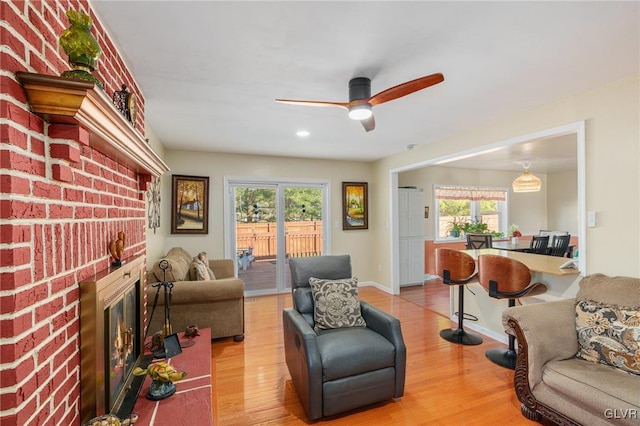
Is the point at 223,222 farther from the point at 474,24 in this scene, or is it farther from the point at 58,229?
the point at 474,24

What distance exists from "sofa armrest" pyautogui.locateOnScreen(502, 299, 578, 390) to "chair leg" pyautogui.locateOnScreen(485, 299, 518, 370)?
0.79 m

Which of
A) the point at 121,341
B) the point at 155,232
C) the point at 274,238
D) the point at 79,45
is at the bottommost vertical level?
the point at 121,341

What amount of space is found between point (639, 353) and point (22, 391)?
2.82 m

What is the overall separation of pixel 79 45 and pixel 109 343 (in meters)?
1.23

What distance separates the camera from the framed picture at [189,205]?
459cm

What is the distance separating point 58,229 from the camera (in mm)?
1073

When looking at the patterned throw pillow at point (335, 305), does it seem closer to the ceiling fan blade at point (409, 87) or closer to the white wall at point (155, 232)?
the ceiling fan blade at point (409, 87)

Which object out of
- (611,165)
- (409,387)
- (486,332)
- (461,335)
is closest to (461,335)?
(461,335)

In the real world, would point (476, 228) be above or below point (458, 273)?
above

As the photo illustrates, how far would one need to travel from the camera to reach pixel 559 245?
461 centimetres

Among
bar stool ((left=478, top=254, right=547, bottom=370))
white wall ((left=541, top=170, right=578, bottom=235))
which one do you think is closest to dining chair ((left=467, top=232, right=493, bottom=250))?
bar stool ((left=478, top=254, right=547, bottom=370))

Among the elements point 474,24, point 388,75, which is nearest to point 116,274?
point 388,75

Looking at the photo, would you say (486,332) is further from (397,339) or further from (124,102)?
(124,102)

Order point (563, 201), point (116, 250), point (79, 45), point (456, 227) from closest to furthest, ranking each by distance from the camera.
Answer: point (79, 45), point (116, 250), point (456, 227), point (563, 201)
